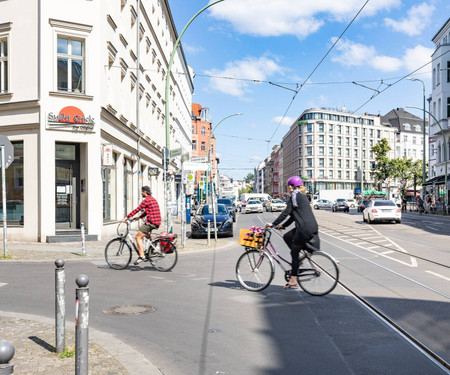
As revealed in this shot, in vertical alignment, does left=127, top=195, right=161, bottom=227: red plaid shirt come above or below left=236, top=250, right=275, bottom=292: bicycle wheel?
above

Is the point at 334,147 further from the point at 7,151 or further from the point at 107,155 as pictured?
the point at 7,151

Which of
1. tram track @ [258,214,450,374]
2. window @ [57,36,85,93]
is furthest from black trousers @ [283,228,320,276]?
window @ [57,36,85,93]

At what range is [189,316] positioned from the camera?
20.7 ft

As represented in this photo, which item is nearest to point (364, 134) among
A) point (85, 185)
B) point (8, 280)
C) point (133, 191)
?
point (133, 191)

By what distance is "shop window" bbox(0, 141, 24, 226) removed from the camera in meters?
17.5

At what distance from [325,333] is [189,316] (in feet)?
6.13

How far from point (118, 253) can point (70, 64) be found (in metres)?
9.77

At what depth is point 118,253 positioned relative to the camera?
35.0 ft

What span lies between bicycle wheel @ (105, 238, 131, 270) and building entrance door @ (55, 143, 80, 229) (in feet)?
25.0

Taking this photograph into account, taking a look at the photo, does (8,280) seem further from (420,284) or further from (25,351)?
(420,284)

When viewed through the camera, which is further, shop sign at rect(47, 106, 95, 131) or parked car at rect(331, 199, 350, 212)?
parked car at rect(331, 199, 350, 212)

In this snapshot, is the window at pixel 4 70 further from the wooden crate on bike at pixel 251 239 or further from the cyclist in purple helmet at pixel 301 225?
the cyclist in purple helmet at pixel 301 225

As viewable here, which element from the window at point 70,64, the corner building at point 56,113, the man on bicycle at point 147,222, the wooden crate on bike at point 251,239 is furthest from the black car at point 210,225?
the wooden crate on bike at point 251,239

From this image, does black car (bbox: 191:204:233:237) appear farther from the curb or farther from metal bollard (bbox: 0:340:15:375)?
metal bollard (bbox: 0:340:15:375)
